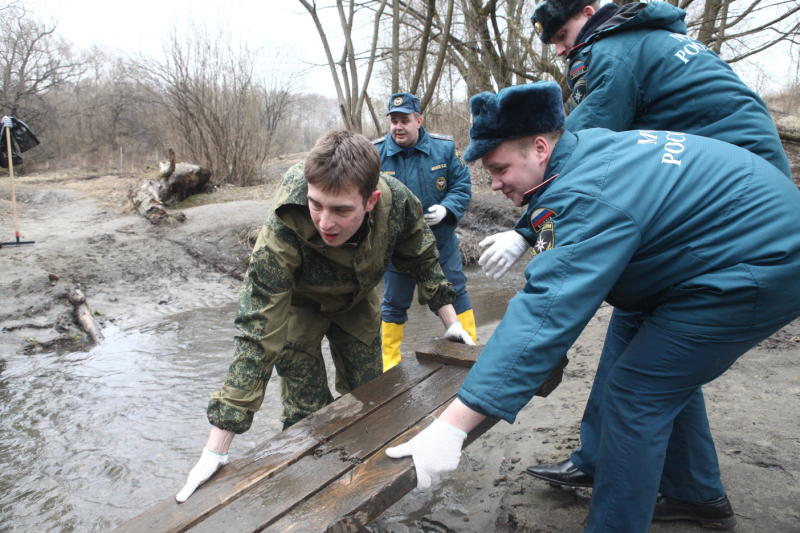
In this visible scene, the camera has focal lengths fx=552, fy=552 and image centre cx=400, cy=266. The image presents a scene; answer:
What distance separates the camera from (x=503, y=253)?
2.18 metres

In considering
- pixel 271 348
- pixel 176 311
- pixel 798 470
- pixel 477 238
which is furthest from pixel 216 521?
pixel 477 238

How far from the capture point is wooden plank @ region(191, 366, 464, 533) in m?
1.55

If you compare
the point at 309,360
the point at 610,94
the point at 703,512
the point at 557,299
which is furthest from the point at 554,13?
the point at 703,512

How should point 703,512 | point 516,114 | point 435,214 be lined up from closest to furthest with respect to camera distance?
1. point 516,114
2. point 703,512
3. point 435,214

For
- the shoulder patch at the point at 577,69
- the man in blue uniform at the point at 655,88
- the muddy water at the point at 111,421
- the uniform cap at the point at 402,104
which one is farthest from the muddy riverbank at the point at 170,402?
the uniform cap at the point at 402,104

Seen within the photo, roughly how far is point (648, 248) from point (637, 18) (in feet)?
3.88

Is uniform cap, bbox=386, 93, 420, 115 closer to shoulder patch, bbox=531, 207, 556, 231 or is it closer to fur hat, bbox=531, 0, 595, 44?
fur hat, bbox=531, 0, 595, 44

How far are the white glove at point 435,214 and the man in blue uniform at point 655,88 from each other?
1.62 meters

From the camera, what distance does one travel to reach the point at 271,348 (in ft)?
6.75

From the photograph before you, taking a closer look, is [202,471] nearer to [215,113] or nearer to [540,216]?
[540,216]

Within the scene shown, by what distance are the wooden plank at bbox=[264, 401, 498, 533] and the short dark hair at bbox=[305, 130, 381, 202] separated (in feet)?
3.09

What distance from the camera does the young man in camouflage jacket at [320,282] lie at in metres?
1.97

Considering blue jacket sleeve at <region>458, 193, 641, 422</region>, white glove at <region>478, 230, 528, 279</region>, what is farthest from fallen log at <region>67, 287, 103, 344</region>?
blue jacket sleeve at <region>458, 193, 641, 422</region>

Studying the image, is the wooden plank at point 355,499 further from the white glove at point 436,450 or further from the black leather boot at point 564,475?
the black leather boot at point 564,475
